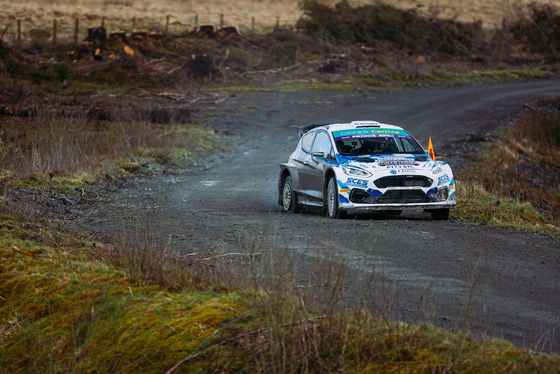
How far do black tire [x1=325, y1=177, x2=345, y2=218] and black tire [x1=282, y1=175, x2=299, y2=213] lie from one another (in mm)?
1442

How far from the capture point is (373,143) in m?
15.3

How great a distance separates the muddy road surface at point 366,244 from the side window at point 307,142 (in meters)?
1.29

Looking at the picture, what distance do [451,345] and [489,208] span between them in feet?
30.4

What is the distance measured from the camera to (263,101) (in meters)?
39.9

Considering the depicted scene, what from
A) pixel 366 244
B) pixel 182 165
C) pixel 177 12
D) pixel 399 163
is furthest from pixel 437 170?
pixel 177 12

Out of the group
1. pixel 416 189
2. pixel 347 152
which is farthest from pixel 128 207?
pixel 416 189

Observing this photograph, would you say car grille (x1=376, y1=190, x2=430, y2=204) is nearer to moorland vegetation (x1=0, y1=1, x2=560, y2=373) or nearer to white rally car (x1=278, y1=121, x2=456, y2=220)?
white rally car (x1=278, y1=121, x2=456, y2=220)

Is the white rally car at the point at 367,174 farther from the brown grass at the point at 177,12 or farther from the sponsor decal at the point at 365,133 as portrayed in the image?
the brown grass at the point at 177,12

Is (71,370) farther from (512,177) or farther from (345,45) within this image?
(345,45)

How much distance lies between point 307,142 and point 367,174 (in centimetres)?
289

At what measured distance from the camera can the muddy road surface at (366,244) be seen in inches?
283

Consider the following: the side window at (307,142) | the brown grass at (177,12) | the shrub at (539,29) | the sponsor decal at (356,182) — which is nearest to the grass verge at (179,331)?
the sponsor decal at (356,182)

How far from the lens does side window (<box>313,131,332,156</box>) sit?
1526cm

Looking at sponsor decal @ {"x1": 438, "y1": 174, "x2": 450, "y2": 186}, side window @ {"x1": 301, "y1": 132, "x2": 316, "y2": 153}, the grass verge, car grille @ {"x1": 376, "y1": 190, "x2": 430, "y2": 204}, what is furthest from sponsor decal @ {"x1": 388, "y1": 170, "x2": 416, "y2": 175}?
the grass verge
